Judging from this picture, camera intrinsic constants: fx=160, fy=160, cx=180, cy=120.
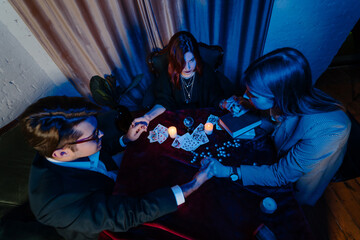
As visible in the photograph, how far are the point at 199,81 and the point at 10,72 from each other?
2.42 metres

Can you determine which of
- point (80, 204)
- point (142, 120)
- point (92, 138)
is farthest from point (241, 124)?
point (80, 204)

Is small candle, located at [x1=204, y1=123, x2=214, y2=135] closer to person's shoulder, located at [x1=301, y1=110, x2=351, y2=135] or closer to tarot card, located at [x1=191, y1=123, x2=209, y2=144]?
tarot card, located at [x1=191, y1=123, x2=209, y2=144]

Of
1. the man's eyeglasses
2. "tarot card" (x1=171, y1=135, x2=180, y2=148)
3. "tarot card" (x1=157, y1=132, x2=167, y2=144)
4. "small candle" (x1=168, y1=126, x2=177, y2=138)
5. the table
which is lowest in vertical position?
the table

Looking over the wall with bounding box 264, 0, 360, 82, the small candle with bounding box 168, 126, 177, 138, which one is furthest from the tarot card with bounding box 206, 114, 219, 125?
the wall with bounding box 264, 0, 360, 82

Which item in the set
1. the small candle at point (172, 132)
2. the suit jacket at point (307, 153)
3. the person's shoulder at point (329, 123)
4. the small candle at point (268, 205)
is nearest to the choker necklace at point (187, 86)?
the small candle at point (172, 132)

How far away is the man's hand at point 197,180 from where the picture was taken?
112 cm

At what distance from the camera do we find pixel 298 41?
2.66 meters

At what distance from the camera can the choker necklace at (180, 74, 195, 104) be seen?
2.13 meters

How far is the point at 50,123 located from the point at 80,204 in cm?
55

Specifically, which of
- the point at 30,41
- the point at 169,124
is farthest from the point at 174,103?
the point at 30,41

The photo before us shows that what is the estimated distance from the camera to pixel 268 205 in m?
1.00

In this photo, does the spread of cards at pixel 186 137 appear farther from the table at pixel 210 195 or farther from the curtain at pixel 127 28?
the curtain at pixel 127 28

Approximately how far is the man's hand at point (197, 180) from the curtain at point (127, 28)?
2204 millimetres

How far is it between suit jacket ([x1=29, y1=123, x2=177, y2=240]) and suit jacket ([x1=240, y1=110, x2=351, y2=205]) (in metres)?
0.67
